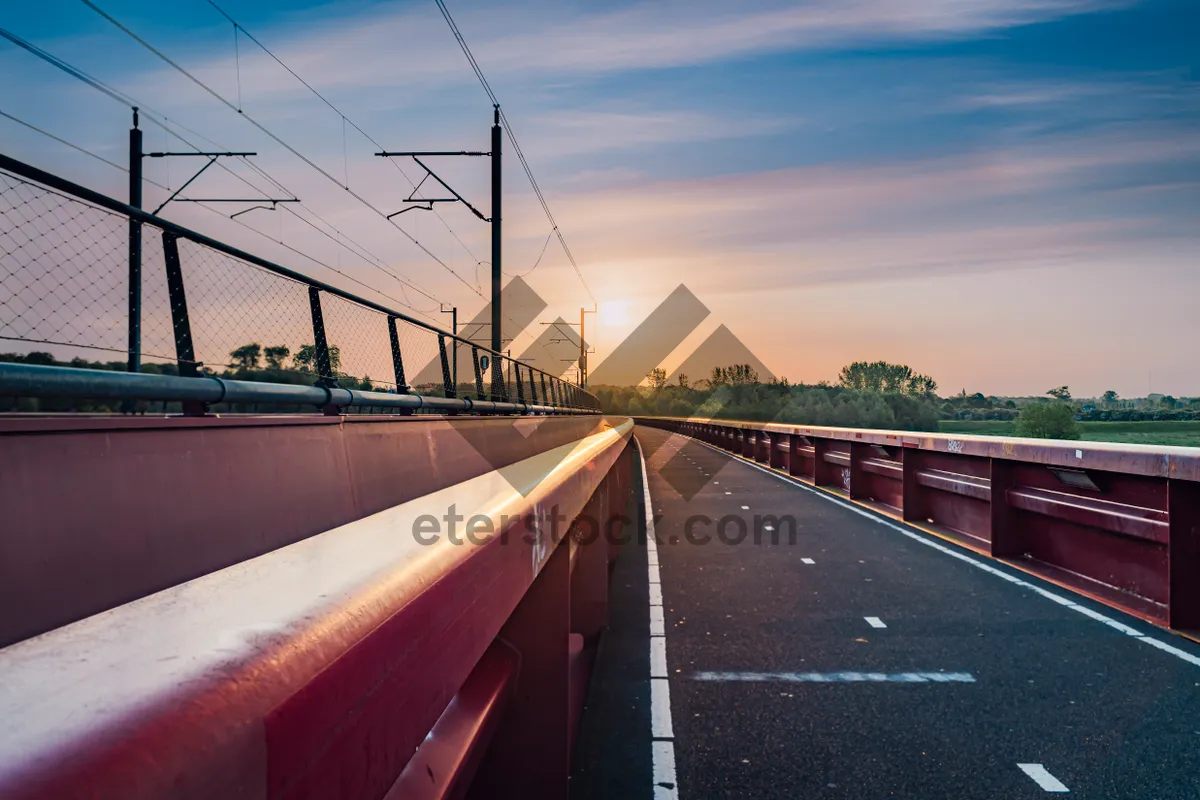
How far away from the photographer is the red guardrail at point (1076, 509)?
17.8ft

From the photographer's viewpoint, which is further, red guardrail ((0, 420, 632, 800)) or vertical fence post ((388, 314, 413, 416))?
vertical fence post ((388, 314, 413, 416))

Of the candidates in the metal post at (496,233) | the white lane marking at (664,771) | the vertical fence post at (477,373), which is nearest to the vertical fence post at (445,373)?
the vertical fence post at (477,373)

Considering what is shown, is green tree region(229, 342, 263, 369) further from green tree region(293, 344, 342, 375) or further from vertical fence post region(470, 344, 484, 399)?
vertical fence post region(470, 344, 484, 399)

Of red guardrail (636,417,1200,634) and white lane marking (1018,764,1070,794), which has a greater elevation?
red guardrail (636,417,1200,634)

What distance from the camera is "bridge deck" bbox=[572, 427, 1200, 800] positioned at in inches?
166

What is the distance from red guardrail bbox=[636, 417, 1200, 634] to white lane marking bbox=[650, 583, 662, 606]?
322 cm

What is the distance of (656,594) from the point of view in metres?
8.35

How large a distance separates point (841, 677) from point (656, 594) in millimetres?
2820

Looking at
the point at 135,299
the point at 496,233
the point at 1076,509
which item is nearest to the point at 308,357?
the point at 135,299

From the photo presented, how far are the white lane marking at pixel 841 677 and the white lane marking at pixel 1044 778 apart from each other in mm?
1310

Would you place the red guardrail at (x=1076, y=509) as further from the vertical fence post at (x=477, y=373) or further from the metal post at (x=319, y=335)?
the vertical fence post at (x=477, y=373)

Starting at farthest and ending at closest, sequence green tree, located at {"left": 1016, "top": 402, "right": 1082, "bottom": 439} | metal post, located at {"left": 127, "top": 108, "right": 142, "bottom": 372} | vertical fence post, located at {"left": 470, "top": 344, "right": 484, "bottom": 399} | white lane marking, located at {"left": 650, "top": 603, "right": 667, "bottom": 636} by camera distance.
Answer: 1. green tree, located at {"left": 1016, "top": 402, "right": 1082, "bottom": 439}
2. vertical fence post, located at {"left": 470, "top": 344, "right": 484, "bottom": 399}
3. white lane marking, located at {"left": 650, "top": 603, "right": 667, "bottom": 636}
4. metal post, located at {"left": 127, "top": 108, "right": 142, "bottom": 372}

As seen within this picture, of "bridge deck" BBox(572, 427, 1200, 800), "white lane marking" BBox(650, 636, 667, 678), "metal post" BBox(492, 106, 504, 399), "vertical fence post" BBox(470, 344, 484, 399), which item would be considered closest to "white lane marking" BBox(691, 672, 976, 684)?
"bridge deck" BBox(572, 427, 1200, 800)

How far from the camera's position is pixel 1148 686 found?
208 inches
